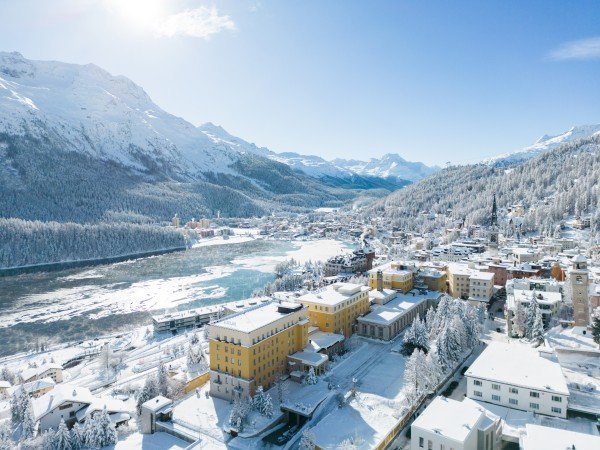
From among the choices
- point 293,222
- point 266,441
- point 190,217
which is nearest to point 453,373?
point 266,441

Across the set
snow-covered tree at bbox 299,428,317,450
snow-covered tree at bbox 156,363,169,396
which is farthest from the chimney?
snow-covered tree at bbox 299,428,317,450

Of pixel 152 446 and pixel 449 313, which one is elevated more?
pixel 449 313

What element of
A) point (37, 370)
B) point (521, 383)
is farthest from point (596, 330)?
point (37, 370)

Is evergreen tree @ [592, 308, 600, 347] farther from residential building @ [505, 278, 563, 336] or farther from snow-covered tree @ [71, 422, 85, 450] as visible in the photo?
snow-covered tree @ [71, 422, 85, 450]

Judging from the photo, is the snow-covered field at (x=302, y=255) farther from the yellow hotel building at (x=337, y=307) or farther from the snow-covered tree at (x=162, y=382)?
the snow-covered tree at (x=162, y=382)

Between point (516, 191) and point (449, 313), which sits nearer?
point (449, 313)

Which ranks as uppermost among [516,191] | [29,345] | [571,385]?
[516,191]

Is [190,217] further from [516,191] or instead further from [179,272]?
[516,191]
